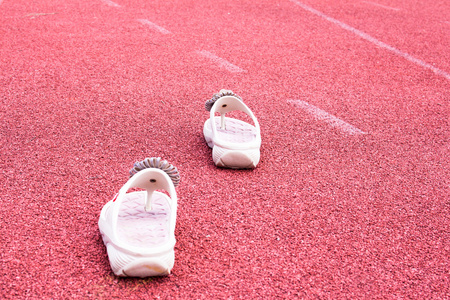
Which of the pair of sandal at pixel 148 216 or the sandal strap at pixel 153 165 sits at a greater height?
the sandal strap at pixel 153 165

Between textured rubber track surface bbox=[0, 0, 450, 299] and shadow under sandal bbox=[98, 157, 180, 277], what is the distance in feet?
0.34

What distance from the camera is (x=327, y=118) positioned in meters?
3.63

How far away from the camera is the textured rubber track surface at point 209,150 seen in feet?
6.82

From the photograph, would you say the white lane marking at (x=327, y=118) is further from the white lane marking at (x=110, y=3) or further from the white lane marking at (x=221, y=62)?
the white lane marking at (x=110, y=3)

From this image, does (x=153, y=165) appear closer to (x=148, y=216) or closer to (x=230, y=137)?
(x=148, y=216)

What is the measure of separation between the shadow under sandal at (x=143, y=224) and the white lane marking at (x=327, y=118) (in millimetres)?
1676

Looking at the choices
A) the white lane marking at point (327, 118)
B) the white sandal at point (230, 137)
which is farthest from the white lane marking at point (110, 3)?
the white sandal at point (230, 137)

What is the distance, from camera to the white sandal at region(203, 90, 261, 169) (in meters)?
2.77

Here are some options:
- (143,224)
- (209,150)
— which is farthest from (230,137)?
(143,224)

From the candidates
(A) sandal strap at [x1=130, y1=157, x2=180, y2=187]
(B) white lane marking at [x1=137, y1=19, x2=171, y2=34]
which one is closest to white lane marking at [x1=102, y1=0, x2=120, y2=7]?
(B) white lane marking at [x1=137, y1=19, x2=171, y2=34]

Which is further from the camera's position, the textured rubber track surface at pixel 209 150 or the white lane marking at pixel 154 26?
the white lane marking at pixel 154 26

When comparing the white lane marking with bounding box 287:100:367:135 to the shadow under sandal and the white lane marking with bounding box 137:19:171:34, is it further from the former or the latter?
the white lane marking with bounding box 137:19:171:34

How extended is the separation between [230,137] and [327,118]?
1.02 m

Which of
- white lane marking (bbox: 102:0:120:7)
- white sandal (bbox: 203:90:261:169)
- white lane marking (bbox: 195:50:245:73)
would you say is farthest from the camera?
white lane marking (bbox: 102:0:120:7)
